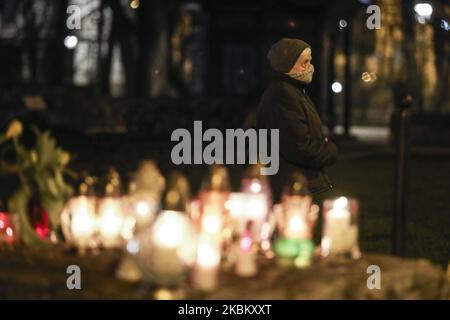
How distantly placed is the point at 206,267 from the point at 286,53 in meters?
2.11

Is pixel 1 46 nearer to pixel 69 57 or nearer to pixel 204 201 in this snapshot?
pixel 69 57

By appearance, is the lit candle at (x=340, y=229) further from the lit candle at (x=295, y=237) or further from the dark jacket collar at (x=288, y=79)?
the dark jacket collar at (x=288, y=79)

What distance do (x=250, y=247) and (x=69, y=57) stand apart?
4474cm

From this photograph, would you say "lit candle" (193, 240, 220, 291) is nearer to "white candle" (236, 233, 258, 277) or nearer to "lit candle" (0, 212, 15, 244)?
"white candle" (236, 233, 258, 277)

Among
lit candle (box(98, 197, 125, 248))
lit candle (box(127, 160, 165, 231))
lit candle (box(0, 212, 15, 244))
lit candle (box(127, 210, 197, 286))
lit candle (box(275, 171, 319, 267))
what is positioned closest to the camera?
lit candle (box(127, 210, 197, 286))

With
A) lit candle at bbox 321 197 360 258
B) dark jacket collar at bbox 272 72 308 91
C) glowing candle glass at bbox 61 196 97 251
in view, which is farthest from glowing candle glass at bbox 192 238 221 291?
dark jacket collar at bbox 272 72 308 91

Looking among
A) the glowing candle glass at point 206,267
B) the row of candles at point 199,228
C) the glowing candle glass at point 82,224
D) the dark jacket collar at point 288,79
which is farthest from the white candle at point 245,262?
the dark jacket collar at point 288,79

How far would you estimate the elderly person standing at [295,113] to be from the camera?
7.27 m

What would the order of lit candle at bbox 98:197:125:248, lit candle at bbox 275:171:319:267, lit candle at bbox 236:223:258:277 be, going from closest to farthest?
lit candle at bbox 236:223:258:277, lit candle at bbox 275:171:319:267, lit candle at bbox 98:197:125:248

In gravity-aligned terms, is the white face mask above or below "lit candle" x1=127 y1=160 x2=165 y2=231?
above

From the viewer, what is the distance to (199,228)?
6.31 metres

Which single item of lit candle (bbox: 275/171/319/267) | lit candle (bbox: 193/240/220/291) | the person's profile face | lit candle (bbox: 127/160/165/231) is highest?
the person's profile face

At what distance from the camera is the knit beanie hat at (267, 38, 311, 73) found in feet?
23.9
